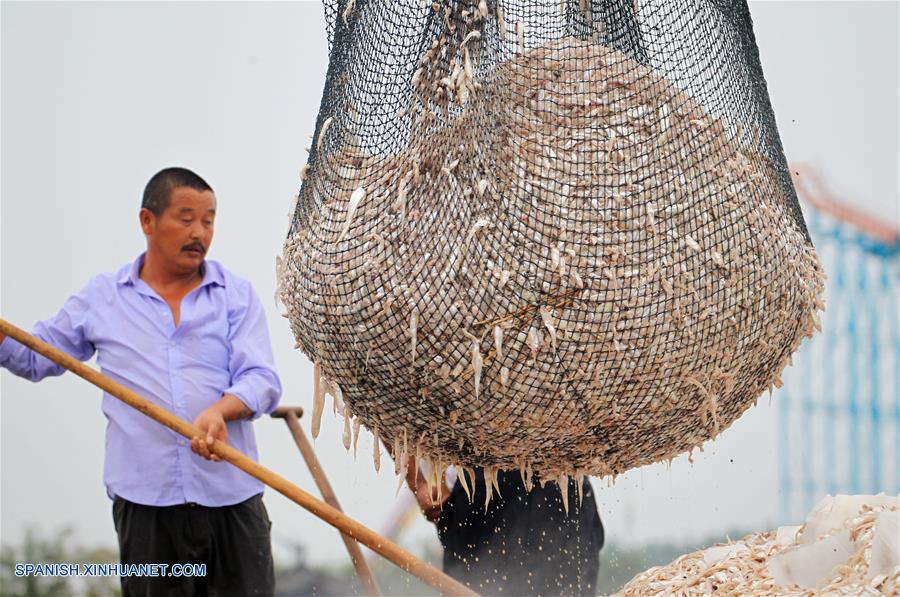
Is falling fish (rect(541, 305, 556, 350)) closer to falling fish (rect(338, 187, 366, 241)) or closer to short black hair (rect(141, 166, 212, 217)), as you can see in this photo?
falling fish (rect(338, 187, 366, 241))

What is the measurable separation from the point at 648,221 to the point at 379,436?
24.9 inches

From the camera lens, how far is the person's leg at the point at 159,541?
7.97ft

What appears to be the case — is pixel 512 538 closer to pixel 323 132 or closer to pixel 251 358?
pixel 251 358

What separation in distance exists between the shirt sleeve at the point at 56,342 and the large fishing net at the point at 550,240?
3.07 ft

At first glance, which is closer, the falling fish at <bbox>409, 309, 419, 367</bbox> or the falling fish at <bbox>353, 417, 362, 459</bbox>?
the falling fish at <bbox>409, 309, 419, 367</bbox>

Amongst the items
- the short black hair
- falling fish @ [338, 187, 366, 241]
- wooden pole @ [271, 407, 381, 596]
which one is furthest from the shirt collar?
falling fish @ [338, 187, 366, 241]

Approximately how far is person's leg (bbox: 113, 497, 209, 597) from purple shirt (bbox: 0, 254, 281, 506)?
0.03 metres

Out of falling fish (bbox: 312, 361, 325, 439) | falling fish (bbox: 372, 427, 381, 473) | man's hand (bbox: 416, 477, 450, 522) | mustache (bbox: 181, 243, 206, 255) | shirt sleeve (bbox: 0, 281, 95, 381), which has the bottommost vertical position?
man's hand (bbox: 416, 477, 450, 522)

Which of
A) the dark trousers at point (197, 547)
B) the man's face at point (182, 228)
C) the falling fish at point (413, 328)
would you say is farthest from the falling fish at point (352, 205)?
the dark trousers at point (197, 547)

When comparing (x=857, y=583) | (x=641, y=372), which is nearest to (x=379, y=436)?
(x=641, y=372)

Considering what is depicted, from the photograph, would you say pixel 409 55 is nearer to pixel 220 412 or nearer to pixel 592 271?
pixel 592 271

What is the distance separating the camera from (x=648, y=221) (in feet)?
5.27

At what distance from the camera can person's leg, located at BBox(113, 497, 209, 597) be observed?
95.6 inches

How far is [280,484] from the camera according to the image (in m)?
2.11
